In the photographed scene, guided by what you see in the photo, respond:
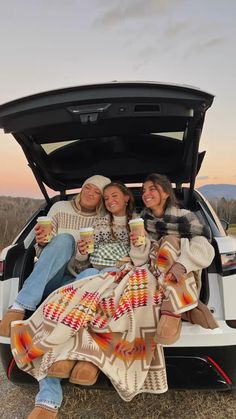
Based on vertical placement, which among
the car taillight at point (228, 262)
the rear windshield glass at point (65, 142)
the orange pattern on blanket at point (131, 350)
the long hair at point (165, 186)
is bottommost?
the orange pattern on blanket at point (131, 350)

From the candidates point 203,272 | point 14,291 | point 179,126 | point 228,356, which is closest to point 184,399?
point 228,356

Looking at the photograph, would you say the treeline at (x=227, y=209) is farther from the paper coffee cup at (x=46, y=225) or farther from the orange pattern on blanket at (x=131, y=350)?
the orange pattern on blanket at (x=131, y=350)

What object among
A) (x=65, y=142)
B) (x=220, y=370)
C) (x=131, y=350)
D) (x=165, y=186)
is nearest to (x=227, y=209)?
(x=65, y=142)

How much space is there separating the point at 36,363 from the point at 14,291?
55 centimetres

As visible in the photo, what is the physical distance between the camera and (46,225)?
291 centimetres

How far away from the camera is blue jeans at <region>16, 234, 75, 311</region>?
8.79 feet

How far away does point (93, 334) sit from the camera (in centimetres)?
240

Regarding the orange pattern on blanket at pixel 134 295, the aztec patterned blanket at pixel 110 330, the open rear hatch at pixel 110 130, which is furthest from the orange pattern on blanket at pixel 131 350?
the open rear hatch at pixel 110 130

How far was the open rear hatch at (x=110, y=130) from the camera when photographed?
2447 mm

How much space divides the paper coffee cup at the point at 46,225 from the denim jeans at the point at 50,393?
952 millimetres

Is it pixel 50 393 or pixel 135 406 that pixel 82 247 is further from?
pixel 135 406

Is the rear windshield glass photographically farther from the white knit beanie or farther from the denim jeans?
the denim jeans

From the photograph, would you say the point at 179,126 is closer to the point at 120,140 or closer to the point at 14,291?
the point at 120,140

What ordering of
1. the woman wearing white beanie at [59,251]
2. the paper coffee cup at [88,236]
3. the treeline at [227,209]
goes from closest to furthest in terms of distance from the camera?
the woman wearing white beanie at [59,251] < the paper coffee cup at [88,236] < the treeline at [227,209]
